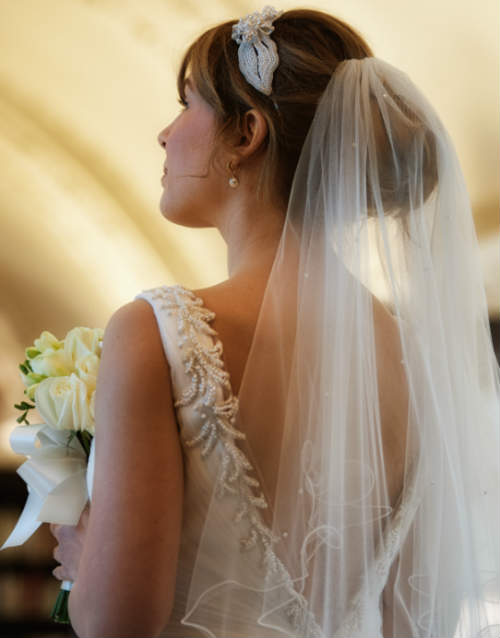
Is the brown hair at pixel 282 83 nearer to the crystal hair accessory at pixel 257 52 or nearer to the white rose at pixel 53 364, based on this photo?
the crystal hair accessory at pixel 257 52

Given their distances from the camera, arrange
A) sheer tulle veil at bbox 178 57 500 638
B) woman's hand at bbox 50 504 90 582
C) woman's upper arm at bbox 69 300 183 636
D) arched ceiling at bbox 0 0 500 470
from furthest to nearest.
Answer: arched ceiling at bbox 0 0 500 470 < woman's hand at bbox 50 504 90 582 < sheer tulle veil at bbox 178 57 500 638 < woman's upper arm at bbox 69 300 183 636

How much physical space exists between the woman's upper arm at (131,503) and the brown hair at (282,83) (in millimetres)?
410

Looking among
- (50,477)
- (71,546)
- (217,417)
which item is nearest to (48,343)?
(50,477)

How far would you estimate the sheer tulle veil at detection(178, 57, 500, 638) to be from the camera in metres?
1.00

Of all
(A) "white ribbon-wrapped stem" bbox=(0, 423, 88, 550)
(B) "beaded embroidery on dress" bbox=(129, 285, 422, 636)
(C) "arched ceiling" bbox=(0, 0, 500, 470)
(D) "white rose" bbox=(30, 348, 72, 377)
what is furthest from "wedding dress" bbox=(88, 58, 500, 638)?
(C) "arched ceiling" bbox=(0, 0, 500, 470)

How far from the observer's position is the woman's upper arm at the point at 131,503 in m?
0.89

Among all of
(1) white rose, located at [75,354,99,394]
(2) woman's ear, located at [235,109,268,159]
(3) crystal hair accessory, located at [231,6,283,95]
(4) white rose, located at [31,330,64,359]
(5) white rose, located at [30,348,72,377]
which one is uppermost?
(3) crystal hair accessory, located at [231,6,283,95]

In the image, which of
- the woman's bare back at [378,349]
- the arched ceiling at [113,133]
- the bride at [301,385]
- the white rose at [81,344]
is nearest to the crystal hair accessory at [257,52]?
the bride at [301,385]

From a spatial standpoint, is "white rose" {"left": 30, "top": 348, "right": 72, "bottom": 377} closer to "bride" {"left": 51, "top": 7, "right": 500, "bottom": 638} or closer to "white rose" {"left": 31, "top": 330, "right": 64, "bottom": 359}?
"white rose" {"left": 31, "top": 330, "right": 64, "bottom": 359}

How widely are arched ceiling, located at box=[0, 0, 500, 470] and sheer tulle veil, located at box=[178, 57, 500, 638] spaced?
1.76m

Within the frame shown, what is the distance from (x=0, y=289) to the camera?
331cm

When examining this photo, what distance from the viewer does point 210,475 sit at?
38.0 inches

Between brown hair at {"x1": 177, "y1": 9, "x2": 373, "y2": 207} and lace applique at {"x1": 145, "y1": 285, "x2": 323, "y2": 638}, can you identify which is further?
brown hair at {"x1": 177, "y1": 9, "x2": 373, "y2": 207}

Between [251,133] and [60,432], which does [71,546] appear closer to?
[60,432]
